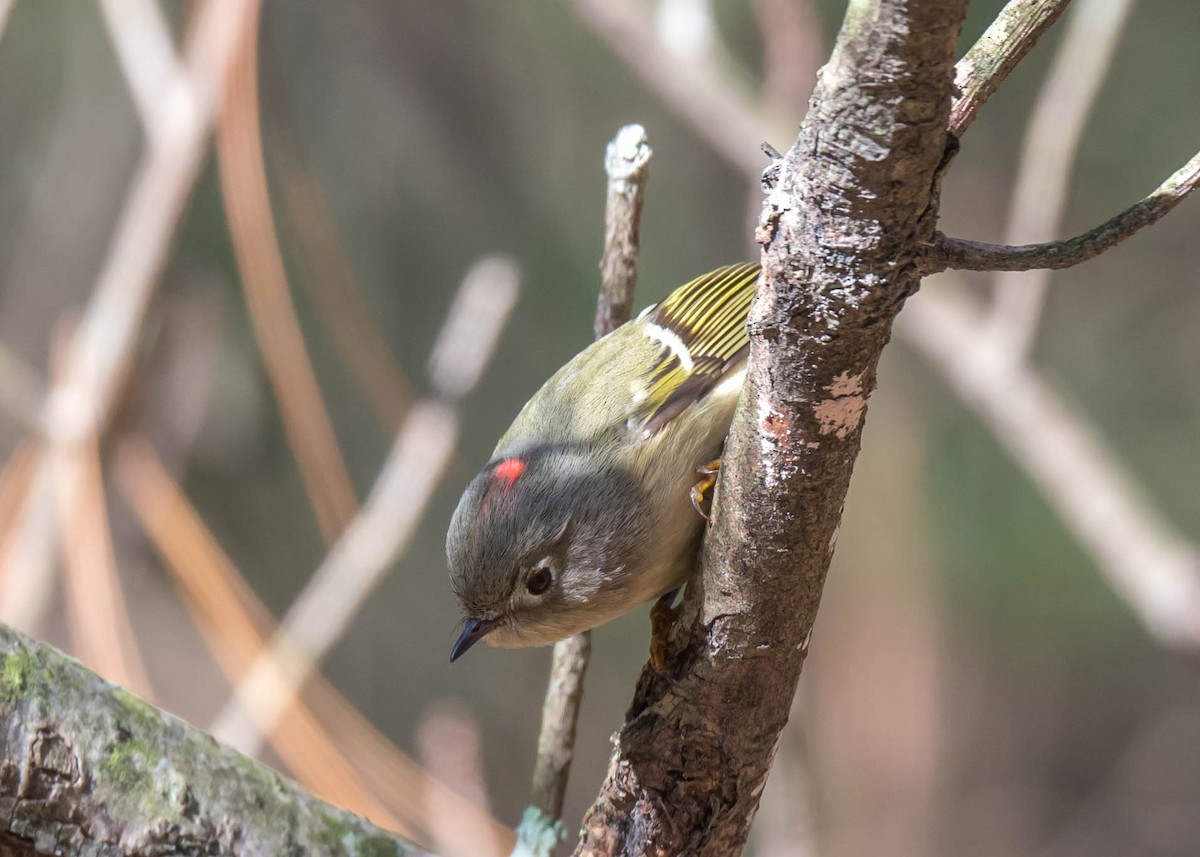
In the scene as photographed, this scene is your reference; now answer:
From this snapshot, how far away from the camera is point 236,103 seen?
313 centimetres

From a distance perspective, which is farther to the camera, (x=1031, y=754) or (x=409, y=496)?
(x=1031, y=754)

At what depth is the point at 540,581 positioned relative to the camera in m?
1.82

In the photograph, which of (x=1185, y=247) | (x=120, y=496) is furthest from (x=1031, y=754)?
(x=120, y=496)

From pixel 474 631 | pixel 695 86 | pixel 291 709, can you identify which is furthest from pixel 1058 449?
pixel 291 709

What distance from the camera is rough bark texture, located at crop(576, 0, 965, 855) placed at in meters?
0.87

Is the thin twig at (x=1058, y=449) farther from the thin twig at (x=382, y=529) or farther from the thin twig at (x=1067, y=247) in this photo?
the thin twig at (x=1067, y=247)

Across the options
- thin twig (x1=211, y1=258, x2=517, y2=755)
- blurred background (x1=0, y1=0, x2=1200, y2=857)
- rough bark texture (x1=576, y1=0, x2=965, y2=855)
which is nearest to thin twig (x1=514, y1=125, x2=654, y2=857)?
rough bark texture (x1=576, y1=0, x2=965, y2=855)

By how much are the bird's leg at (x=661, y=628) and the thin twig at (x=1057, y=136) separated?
1.65m

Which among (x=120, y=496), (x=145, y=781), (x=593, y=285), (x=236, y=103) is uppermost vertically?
(x=593, y=285)

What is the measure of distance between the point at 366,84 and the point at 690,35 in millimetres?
2047

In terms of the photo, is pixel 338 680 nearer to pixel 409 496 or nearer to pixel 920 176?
pixel 409 496

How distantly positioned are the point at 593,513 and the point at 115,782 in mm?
865

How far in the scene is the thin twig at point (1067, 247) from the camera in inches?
38.4

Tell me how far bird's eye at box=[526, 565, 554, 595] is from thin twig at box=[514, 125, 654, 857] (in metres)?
0.18
